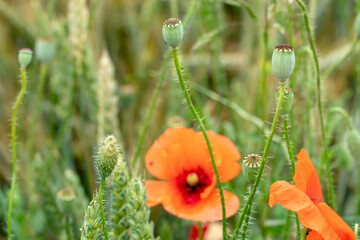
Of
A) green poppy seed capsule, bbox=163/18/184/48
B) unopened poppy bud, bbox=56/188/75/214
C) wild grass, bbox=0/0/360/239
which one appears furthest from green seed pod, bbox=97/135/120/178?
unopened poppy bud, bbox=56/188/75/214

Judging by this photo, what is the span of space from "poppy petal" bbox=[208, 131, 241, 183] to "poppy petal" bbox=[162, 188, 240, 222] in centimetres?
3

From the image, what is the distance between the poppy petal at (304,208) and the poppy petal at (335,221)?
0.01 metres

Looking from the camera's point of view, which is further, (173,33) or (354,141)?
(354,141)

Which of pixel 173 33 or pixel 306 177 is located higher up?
pixel 173 33

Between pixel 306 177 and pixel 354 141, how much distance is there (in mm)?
375

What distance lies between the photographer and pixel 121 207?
56 cm

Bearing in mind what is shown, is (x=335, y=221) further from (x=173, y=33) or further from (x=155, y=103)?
(x=155, y=103)

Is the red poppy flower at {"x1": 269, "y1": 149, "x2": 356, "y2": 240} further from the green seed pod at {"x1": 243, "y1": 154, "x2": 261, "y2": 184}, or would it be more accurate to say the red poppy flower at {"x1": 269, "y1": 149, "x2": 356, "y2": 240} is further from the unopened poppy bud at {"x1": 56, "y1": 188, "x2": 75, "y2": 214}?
the unopened poppy bud at {"x1": 56, "y1": 188, "x2": 75, "y2": 214}

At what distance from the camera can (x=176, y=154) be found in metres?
0.84

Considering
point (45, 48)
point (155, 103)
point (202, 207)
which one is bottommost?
point (202, 207)

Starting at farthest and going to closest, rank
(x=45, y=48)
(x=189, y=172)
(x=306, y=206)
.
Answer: (x=45, y=48) < (x=189, y=172) < (x=306, y=206)

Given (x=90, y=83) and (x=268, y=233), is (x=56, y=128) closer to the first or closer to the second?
(x=90, y=83)

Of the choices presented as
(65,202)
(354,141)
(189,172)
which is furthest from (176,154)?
(354,141)

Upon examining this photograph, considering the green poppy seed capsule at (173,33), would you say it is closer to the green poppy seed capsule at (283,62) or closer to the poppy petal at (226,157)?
the green poppy seed capsule at (283,62)
